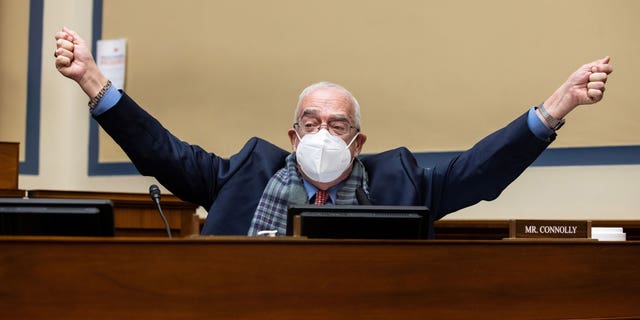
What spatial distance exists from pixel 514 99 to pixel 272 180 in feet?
6.18

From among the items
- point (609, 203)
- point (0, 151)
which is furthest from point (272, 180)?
point (609, 203)

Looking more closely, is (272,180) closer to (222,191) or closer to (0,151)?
(222,191)

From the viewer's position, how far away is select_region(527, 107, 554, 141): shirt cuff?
9.09 feet

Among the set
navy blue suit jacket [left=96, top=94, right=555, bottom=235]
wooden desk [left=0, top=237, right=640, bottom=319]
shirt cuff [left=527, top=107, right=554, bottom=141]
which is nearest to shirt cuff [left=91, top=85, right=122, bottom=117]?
navy blue suit jacket [left=96, top=94, right=555, bottom=235]

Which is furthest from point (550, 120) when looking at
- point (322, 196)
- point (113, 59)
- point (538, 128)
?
point (113, 59)

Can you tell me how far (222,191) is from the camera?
2992 millimetres

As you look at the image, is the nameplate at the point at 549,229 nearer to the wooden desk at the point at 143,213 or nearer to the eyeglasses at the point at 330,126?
the eyeglasses at the point at 330,126

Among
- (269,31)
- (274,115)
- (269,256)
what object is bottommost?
(269,256)

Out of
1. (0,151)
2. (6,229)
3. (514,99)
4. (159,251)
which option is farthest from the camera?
(514,99)

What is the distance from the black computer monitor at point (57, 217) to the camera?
1868 millimetres

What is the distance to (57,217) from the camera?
187cm

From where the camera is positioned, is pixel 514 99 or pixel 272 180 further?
pixel 514 99

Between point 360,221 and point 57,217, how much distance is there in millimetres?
629

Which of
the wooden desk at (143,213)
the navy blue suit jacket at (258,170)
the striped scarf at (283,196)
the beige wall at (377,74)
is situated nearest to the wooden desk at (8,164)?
the wooden desk at (143,213)
